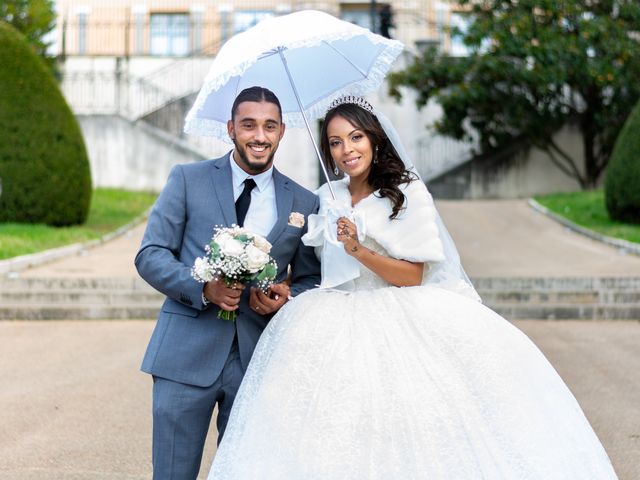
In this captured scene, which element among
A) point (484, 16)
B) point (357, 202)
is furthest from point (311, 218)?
point (484, 16)

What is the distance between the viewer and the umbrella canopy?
11.7ft

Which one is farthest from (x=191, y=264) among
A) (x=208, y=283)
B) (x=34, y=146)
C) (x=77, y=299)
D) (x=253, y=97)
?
(x=34, y=146)

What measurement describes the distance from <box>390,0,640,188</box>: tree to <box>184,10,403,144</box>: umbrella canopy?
17.7 metres

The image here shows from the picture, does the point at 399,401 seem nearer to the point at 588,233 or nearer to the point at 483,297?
the point at 483,297

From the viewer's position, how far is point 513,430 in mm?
3287

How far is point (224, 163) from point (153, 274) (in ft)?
1.74

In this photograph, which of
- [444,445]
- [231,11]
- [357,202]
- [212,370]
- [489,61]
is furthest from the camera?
[231,11]

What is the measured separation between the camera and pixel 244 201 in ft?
11.8

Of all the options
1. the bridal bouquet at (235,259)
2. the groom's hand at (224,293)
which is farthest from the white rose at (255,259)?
the groom's hand at (224,293)

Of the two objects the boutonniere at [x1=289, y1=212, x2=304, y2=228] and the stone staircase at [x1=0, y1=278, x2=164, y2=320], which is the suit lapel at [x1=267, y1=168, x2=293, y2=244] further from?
the stone staircase at [x1=0, y1=278, x2=164, y2=320]

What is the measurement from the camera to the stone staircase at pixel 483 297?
33.6ft

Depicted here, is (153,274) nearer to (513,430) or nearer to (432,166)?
(513,430)

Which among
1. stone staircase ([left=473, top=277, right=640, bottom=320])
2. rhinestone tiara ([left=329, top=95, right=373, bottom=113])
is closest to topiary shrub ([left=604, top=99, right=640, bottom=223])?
stone staircase ([left=473, top=277, right=640, bottom=320])

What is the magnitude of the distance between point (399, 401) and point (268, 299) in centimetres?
61
